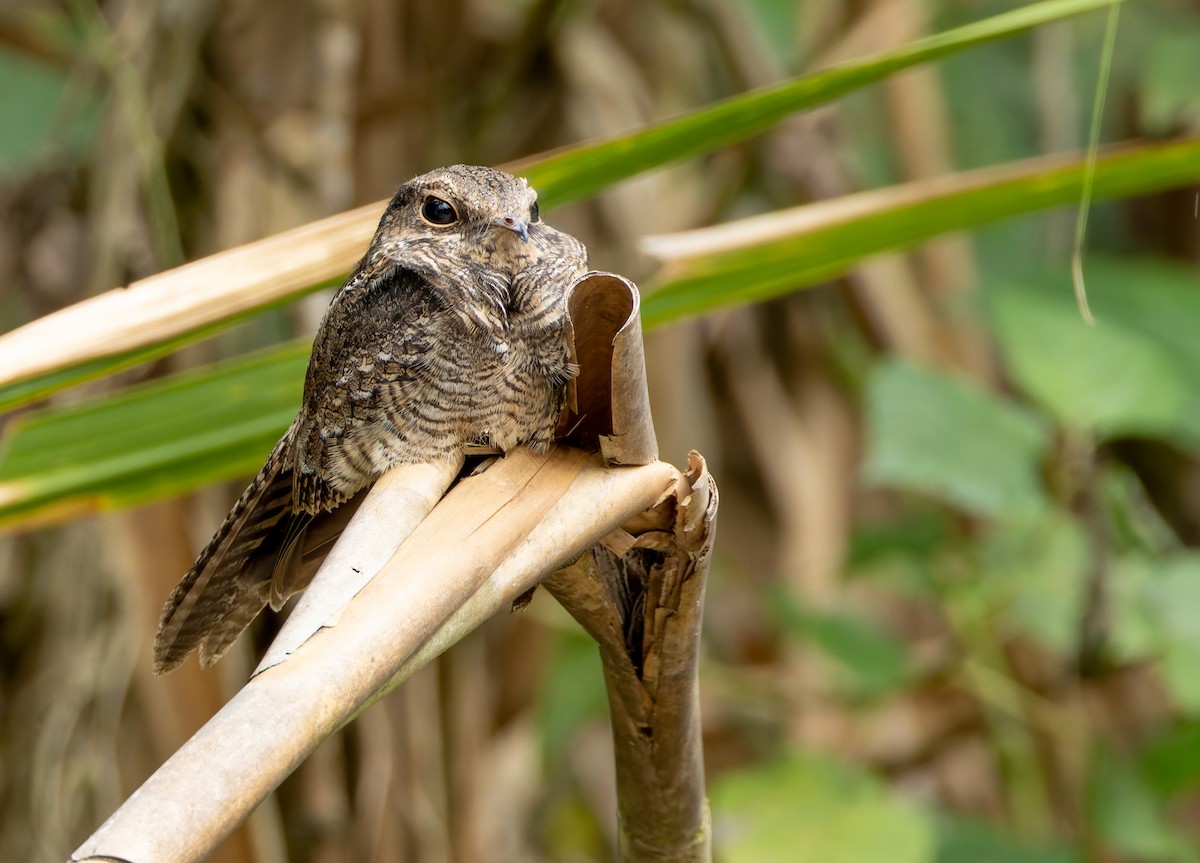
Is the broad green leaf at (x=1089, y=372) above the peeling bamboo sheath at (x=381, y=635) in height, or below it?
below

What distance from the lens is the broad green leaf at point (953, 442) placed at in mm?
1784

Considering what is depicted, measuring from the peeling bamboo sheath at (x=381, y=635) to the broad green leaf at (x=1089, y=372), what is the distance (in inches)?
48.7

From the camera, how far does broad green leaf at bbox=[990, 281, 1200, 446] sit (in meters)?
1.84

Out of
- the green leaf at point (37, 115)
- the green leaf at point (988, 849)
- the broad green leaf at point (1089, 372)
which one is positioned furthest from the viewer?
the green leaf at point (37, 115)

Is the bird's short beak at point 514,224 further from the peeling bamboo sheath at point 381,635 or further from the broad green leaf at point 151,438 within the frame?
the peeling bamboo sheath at point 381,635

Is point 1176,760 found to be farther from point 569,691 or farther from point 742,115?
point 742,115

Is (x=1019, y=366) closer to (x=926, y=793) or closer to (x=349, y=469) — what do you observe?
(x=349, y=469)

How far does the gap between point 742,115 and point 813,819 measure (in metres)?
1.14

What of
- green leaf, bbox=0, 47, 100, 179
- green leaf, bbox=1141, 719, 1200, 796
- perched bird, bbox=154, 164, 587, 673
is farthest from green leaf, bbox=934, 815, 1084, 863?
green leaf, bbox=0, 47, 100, 179

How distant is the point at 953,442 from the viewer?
1853 mm

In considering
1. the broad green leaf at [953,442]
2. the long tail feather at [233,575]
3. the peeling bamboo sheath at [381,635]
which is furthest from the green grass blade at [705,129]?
the broad green leaf at [953,442]

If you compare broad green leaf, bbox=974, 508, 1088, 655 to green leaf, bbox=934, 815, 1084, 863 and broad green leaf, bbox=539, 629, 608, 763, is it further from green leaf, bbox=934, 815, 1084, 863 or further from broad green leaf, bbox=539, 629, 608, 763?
broad green leaf, bbox=539, 629, 608, 763

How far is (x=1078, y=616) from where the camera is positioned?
198 centimetres

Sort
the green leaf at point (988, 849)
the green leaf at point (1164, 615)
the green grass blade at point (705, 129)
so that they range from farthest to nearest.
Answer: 1. the green leaf at point (988, 849)
2. the green leaf at point (1164, 615)
3. the green grass blade at point (705, 129)
